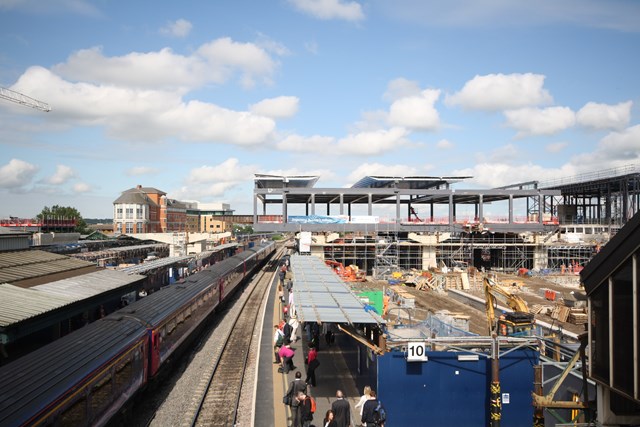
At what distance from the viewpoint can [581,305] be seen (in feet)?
82.9

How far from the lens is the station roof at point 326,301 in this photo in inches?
448

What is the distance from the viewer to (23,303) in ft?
47.2

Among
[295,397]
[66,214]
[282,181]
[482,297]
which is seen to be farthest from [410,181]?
[66,214]

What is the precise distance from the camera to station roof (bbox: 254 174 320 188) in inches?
2012

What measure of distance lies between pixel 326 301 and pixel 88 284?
40.7 ft

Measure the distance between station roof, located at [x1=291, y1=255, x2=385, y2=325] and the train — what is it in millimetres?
4412

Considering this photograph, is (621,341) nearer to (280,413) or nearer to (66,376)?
(280,413)

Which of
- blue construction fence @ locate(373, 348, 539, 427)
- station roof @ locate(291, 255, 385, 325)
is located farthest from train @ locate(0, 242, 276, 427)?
blue construction fence @ locate(373, 348, 539, 427)

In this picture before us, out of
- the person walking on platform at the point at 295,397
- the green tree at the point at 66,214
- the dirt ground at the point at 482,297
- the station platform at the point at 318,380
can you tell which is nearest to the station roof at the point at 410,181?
the dirt ground at the point at 482,297

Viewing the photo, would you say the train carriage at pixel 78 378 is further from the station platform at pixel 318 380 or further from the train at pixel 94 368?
the station platform at pixel 318 380

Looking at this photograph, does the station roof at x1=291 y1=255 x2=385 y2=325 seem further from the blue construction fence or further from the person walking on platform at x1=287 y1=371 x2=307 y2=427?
the person walking on platform at x1=287 y1=371 x2=307 y2=427

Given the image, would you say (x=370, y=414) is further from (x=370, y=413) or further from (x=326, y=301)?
(x=326, y=301)

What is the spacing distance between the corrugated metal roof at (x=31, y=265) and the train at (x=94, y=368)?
6.69 m

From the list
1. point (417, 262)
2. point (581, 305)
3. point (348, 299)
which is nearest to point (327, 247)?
point (417, 262)
